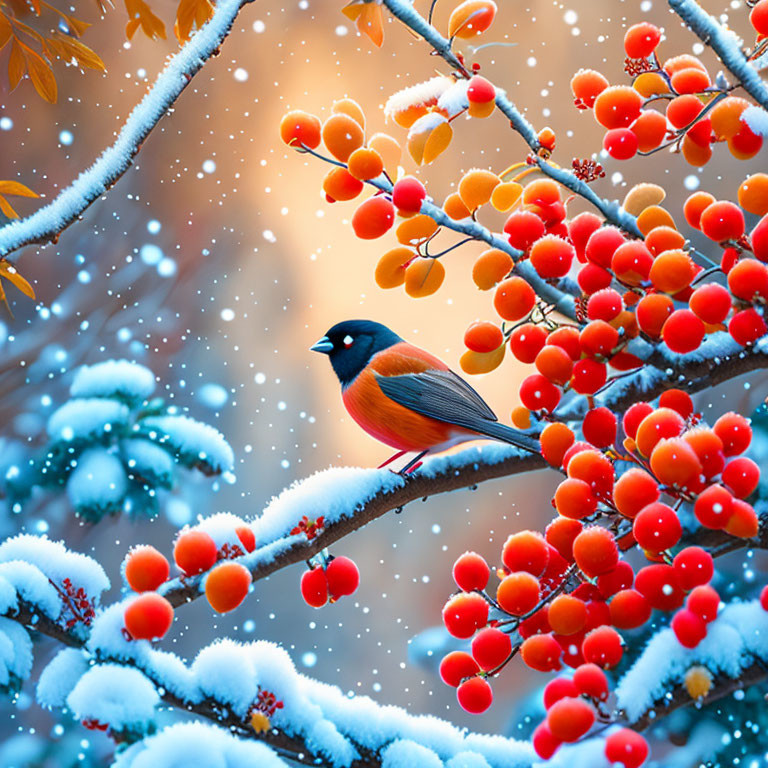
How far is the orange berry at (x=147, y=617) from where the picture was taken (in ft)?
1.25

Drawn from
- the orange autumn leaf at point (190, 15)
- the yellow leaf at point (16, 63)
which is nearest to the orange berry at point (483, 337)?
the orange autumn leaf at point (190, 15)

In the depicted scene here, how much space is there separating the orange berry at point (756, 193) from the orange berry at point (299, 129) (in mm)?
268

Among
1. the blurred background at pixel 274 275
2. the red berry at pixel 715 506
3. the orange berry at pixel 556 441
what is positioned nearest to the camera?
the red berry at pixel 715 506

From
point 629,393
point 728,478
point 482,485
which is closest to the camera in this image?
point 728,478

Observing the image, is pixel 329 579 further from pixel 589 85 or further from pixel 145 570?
pixel 589 85

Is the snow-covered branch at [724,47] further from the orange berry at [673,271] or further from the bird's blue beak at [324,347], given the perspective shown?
the bird's blue beak at [324,347]

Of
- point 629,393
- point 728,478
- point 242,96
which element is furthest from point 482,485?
point 242,96

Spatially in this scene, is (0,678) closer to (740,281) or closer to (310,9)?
(740,281)

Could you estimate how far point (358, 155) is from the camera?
1.46ft

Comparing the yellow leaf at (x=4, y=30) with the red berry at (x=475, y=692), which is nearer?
the red berry at (x=475, y=692)

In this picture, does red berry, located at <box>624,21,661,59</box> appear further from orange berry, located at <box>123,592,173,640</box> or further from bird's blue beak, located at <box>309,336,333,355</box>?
orange berry, located at <box>123,592,173,640</box>

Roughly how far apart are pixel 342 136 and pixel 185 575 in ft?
0.91

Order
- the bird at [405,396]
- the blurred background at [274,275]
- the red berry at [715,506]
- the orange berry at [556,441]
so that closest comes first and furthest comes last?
1. the red berry at [715,506]
2. the orange berry at [556,441]
3. the bird at [405,396]
4. the blurred background at [274,275]

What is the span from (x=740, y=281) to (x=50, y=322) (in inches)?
23.4
